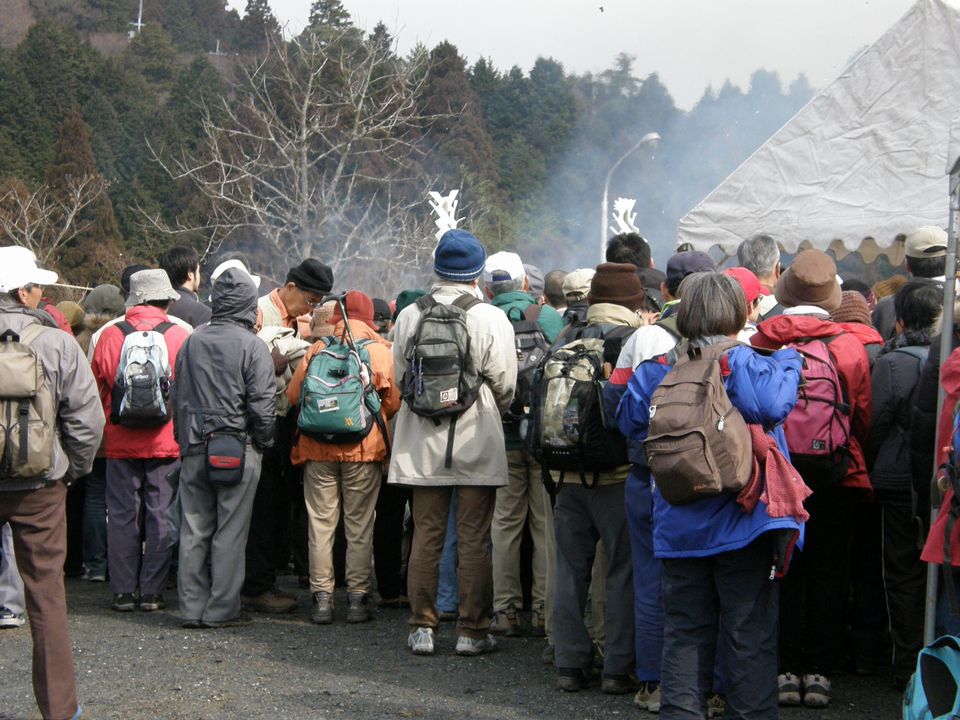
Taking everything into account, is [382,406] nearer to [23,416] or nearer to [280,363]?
[280,363]

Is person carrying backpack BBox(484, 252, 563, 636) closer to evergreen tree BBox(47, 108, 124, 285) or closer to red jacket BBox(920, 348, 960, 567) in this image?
red jacket BBox(920, 348, 960, 567)

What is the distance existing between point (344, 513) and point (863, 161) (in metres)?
4.65

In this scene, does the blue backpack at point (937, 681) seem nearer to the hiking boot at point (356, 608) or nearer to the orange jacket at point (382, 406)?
the orange jacket at point (382, 406)

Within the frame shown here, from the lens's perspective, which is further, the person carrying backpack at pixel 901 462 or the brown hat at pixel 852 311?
the brown hat at pixel 852 311

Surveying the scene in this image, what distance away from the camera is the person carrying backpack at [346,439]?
7.34 metres

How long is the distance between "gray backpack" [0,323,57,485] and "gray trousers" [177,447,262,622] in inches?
93.4

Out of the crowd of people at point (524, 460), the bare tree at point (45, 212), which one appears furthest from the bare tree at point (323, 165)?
the crowd of people at point (524, 460)

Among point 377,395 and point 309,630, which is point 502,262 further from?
point 309,630

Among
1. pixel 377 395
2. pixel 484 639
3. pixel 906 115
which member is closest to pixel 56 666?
pixel 484 639

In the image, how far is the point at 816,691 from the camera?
18.8ft

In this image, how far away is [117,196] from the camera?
41938 millimetres

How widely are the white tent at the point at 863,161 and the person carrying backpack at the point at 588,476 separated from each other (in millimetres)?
3684

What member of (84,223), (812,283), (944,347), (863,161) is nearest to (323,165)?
(84,223)

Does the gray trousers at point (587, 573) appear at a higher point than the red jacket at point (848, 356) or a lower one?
lower
